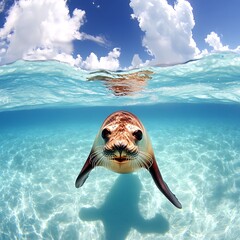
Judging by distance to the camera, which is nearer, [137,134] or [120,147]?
[120,147]

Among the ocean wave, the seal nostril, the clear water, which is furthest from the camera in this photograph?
the ocean wave

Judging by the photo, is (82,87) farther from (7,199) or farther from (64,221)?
(64,221)

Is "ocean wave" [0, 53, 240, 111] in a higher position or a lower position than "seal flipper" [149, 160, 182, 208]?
higher

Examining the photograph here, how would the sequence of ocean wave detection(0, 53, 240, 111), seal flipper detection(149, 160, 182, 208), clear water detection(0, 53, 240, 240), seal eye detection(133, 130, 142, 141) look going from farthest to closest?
ocean wave detection(0, 53, 240, 111), clear water detection(0, 53, 240, 240), seal flipper detection(149, 160, 182, 208), seal eye detection(133, 130, 142, 141)

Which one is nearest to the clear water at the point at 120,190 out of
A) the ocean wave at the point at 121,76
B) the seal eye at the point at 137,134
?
the ocean wave at the point at 121,76

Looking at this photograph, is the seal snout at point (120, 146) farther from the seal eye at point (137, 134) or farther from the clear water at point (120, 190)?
the clear water at point (120, 190)

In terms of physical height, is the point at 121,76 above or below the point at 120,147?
above

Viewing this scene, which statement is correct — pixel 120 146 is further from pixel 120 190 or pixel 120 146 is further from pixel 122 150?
pixel 120 190

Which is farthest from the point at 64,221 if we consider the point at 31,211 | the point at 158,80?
the point at 158,80

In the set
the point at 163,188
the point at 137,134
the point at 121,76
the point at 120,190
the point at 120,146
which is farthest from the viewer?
the point at 121,76

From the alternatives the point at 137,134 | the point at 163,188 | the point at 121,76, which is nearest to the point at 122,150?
the point at 137,134

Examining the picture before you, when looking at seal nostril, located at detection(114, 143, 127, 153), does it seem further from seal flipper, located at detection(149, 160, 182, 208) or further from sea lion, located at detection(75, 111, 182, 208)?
seal flipper, located at detection(149, 160, 182, 208)

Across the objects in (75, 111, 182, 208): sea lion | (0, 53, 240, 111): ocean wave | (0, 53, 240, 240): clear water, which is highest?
(0, 53, 240, 111): ocean wave

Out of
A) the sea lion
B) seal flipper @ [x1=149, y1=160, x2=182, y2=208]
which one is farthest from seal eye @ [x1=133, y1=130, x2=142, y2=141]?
seal flipper @ [x1=149, y1=160, x2=182, y2=208]
